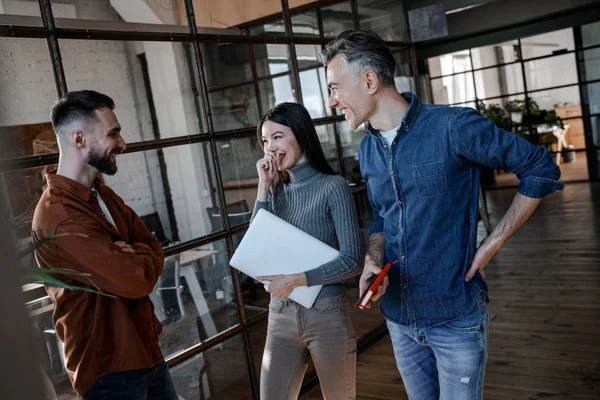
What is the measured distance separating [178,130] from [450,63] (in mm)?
10139

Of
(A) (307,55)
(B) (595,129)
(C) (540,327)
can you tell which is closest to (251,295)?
(A) (307,55)

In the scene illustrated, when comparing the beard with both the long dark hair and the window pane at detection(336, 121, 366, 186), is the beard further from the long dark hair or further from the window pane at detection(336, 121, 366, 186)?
the window pane at detection(336, 121, 366, 186)

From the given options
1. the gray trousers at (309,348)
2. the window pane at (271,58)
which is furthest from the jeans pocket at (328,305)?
the window pane at (271,58)

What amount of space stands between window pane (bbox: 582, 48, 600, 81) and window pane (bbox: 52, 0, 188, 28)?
922 cm

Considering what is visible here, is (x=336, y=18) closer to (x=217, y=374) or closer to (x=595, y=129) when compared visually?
(x=217, y=374)

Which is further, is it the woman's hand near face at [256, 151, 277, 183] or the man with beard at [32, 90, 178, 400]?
the woman's hand near face at [256, 151, 277, 183]

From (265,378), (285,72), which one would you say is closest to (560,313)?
(285,72)

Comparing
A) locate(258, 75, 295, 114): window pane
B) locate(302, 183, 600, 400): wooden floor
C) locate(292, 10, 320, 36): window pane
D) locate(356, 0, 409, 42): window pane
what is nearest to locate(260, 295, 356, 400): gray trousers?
locate(302, 183, 600, 400): wooden floor

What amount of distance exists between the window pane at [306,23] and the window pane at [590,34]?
316 inches

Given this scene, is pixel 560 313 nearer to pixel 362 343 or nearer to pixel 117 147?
pixel 362 343

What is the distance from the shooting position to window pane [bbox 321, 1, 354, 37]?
12.0 ft

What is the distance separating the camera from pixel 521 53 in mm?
10977

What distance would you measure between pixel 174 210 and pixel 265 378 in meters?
0.89

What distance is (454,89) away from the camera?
11.8 meters
